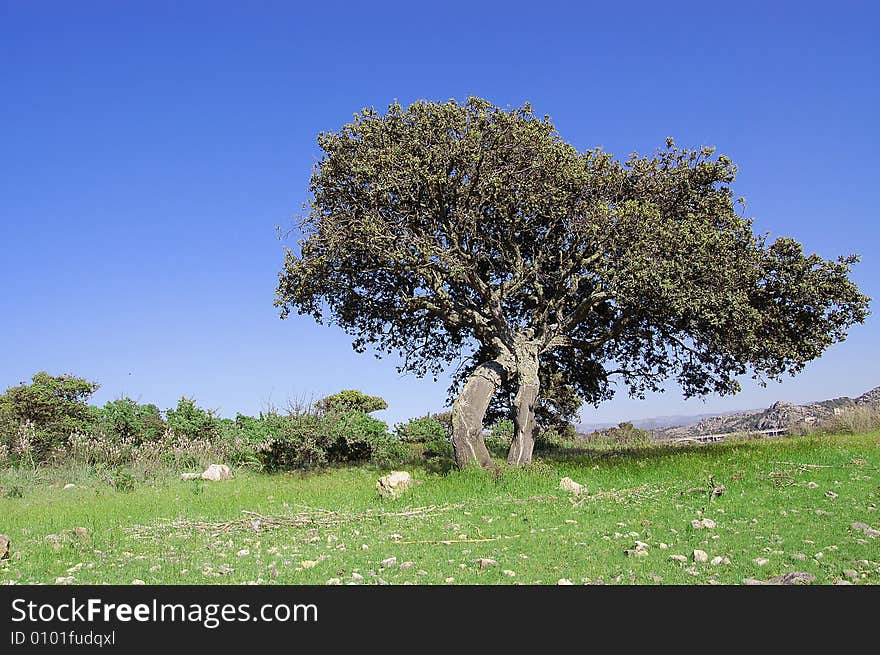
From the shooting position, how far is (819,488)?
48.4 ft

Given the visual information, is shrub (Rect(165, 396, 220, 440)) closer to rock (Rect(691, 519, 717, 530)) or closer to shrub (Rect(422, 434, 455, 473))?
shrub (Rect(422, 434, 455, 473))

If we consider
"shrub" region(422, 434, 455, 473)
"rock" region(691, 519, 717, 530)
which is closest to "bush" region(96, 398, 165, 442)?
"shrub" region(422, 434, 455, 473)

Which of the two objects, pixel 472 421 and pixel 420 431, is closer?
pixel 472 421

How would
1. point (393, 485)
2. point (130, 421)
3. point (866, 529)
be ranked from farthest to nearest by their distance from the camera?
point (130, 421) < point (393, 485) < point (866, 529)

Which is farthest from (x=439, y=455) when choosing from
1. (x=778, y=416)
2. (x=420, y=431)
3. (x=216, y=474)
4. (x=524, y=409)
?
(x=778, y=416)

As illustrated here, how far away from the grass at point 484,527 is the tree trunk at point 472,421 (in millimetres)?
1574

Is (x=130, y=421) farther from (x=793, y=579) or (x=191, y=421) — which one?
(x=793, y=579)

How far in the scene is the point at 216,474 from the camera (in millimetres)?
24000

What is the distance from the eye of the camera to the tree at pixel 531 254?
20969 mm

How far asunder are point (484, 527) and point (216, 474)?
14774 millimetres

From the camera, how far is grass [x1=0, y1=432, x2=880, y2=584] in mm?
8922

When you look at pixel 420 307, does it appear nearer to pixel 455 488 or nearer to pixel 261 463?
pixel 455 488
